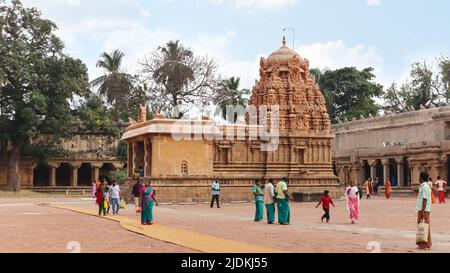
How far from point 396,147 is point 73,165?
28312mm

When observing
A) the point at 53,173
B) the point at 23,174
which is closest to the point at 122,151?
the point at 53,173

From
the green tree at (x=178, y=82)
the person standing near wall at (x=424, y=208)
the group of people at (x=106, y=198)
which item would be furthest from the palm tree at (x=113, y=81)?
the person standing near wall at (x=424, y=208)

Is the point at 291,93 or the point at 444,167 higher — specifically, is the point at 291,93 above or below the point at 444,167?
above

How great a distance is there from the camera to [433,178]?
46.8 meters

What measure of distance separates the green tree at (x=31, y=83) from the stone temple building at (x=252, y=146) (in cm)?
1513

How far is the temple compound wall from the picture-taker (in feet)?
191

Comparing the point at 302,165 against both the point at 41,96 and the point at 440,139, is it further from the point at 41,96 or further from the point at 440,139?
the point at 41,96

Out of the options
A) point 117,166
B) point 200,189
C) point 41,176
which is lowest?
point 200,189

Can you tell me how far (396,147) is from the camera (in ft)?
171

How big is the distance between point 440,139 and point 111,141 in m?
28.9

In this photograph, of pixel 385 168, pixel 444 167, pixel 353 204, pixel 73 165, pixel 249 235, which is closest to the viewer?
pixel 249 235

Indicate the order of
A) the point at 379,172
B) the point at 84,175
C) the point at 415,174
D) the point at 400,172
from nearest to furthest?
the point at 415,174, the point at 400,172, the point at 379,172, the point at 84,175

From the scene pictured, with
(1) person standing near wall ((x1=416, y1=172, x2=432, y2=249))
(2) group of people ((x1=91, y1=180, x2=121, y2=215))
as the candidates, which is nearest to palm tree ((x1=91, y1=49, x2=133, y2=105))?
(2) group of people ((x1=91, y1=180, x2=121, y2=215))

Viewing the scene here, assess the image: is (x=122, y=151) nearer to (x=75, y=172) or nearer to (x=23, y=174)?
(x=75, y=172)
